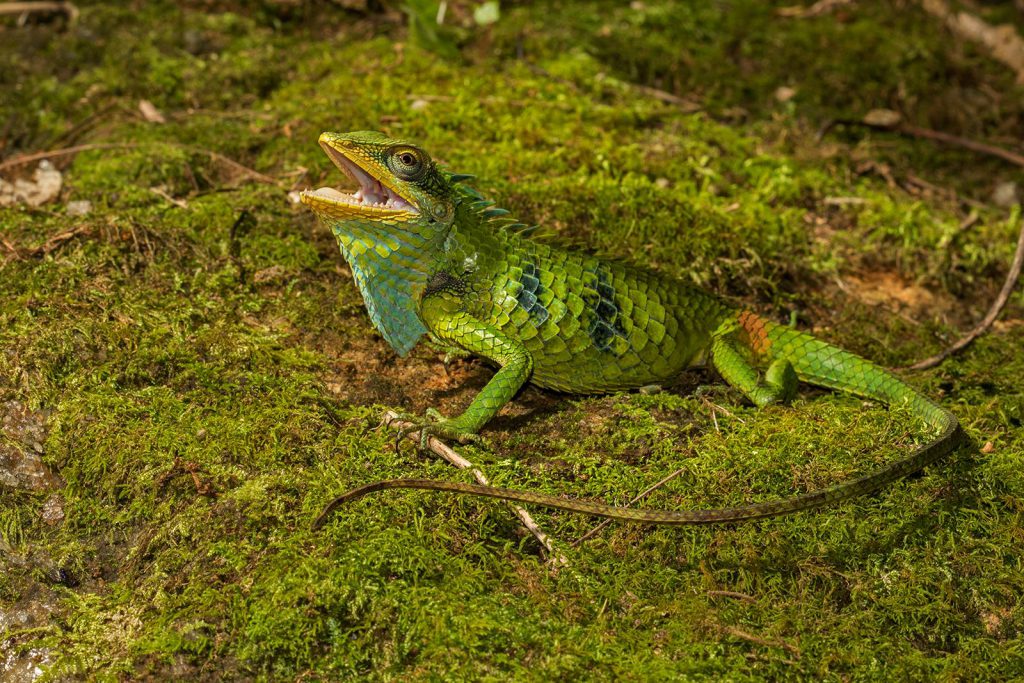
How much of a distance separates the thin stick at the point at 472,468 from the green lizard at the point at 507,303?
0.23 feet

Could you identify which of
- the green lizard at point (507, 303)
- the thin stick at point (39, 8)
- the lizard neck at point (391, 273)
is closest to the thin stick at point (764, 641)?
the green lizard at point (507, 303)

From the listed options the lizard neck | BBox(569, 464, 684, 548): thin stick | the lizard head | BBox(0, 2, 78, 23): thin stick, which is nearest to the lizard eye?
the lizard head

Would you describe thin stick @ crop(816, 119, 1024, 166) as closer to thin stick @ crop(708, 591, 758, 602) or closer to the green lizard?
the green lizard

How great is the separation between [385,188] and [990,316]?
4.22 metres

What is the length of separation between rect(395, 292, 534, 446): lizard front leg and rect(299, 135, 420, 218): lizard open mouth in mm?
528

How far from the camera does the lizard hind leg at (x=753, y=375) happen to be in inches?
206

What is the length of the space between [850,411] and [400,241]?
262cm

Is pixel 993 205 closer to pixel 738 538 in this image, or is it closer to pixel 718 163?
pixel 718 163

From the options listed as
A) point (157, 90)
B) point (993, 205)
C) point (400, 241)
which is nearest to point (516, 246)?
point (400, 241)

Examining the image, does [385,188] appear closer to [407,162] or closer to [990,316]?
[407,162]

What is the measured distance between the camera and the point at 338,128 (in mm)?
7004

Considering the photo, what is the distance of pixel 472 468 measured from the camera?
4.46 meters

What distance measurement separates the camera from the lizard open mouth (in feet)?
15.8

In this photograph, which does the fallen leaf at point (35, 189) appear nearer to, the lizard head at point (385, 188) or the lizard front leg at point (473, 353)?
the lizard head at point (385, 188)
